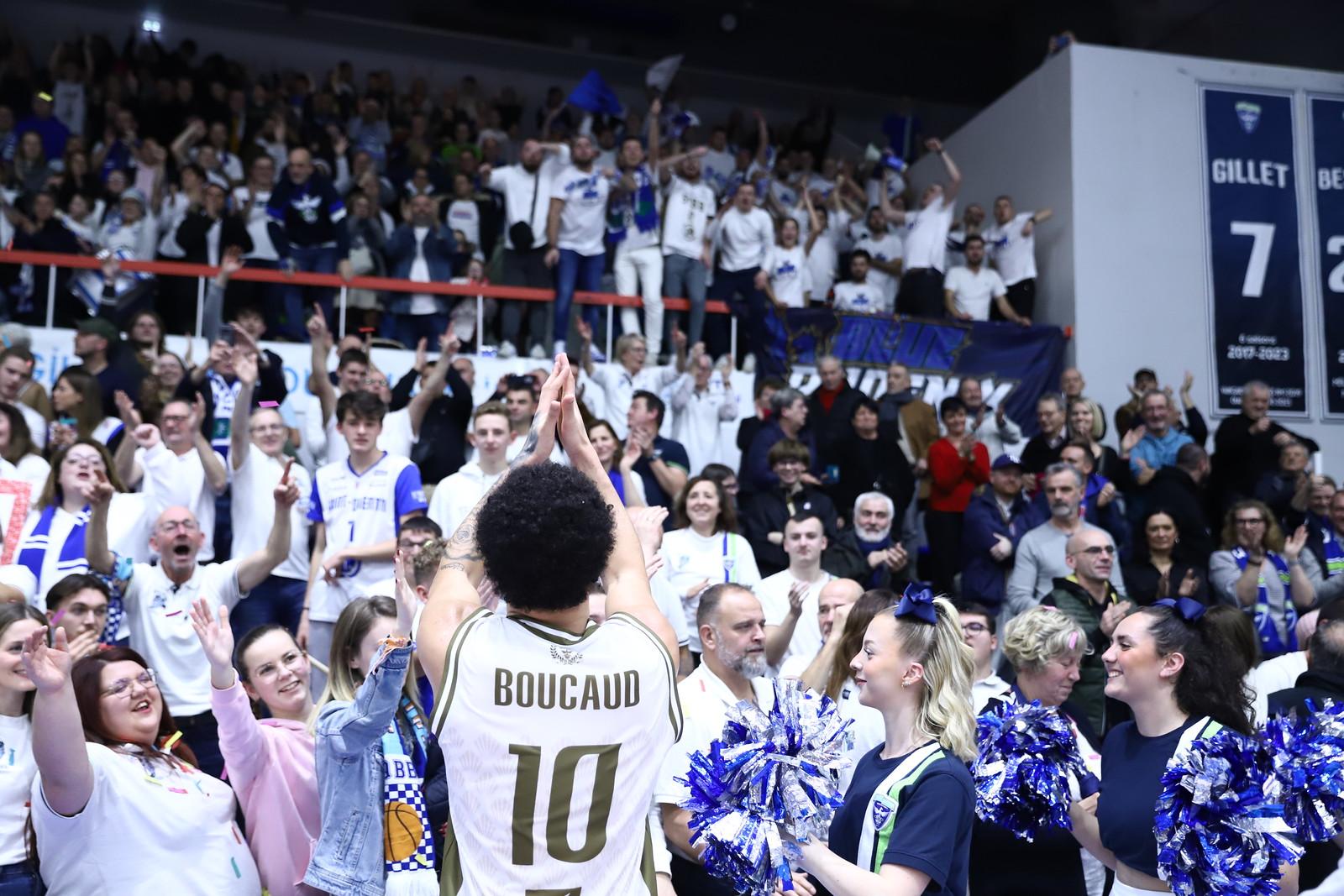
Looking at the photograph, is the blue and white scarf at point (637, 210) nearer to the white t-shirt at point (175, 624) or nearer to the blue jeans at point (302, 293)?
the blue jeans at point (302, 293)

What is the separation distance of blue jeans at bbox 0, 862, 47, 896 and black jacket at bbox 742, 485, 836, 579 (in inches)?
181

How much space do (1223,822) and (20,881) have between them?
316 centimetres

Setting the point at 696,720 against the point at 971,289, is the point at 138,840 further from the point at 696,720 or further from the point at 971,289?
the point at 971,289

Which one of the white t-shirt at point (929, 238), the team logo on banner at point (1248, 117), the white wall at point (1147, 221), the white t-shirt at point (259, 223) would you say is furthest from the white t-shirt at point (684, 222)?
the team logo on banner at point (1248, 117)

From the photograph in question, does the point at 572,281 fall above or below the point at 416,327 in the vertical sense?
above

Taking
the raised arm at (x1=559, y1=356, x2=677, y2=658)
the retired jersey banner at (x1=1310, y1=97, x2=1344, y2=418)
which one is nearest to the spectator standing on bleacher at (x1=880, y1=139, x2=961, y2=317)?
the retired jersey banner at (x1=1310, y1=97, x2=1344, y2=418)

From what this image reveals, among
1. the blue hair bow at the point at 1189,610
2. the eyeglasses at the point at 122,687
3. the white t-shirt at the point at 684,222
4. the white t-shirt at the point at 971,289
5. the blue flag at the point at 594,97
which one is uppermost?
the blue flag at the point at 594,97

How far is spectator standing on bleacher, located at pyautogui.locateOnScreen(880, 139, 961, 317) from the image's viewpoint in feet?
37.6

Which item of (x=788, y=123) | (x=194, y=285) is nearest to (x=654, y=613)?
(x=194, y=285)

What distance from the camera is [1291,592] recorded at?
766cm

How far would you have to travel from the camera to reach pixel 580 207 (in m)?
10.1

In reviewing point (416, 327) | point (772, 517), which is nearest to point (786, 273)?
point (416, 327)

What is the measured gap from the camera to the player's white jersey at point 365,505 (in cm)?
593

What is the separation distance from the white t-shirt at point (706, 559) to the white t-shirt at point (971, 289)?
5814mm
